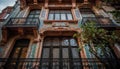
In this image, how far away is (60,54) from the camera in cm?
865

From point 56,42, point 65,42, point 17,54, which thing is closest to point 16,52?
point 17,54

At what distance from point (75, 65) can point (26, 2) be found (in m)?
8.11

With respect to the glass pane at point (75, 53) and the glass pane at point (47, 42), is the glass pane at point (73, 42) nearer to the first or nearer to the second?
the glass pane at point (75, 53)

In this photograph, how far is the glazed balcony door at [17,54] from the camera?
800 centimetres

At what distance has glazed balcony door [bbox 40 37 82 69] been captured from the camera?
7.79 meters

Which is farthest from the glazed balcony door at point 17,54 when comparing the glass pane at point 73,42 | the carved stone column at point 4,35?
the glass pane at point 73,42

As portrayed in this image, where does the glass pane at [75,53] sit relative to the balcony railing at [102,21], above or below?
below

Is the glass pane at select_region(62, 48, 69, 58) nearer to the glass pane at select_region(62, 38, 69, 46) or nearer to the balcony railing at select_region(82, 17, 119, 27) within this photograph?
the glass pane at select_region(62, 38, 69, 46)

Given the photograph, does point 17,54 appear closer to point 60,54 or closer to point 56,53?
point 56,53

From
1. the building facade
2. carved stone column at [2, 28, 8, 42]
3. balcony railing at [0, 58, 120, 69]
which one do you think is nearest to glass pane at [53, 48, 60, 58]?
the building facade

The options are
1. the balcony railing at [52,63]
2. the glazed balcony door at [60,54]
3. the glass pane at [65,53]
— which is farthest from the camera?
the glass pane at [65,53]

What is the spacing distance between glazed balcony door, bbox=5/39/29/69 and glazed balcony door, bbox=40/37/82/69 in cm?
122

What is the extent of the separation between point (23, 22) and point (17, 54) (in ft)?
8.19

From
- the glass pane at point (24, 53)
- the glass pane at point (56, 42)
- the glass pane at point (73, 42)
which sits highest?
the glass pane at point (56, 42)
